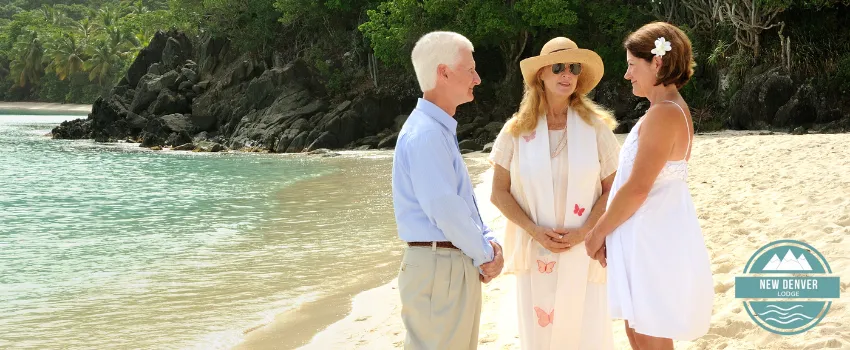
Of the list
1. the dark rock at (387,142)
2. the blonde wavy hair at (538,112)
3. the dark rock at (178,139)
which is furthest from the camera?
the dark rock at (178,139)

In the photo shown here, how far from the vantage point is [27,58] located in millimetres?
74562

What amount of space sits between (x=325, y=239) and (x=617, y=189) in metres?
7.86

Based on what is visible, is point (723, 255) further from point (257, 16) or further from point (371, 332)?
point (257, 16)

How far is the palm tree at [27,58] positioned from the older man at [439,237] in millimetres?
79463

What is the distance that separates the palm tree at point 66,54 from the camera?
71188 mm

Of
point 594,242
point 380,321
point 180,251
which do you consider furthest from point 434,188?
point 180,251

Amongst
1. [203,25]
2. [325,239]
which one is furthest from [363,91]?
[325,239]

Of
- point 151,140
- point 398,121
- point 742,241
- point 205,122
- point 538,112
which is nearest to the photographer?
point 538,112

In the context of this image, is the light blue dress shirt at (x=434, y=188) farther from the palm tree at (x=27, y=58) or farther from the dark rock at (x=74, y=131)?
the palm tree at (x=27, y=58)

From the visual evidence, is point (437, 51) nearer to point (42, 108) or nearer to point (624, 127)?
point (624, 127)

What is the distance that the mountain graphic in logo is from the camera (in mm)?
4531

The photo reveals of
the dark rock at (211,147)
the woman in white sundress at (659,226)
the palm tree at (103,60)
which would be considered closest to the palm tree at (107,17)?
the palm tree at (103,60)

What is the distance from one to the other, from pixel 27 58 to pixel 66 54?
575 cm

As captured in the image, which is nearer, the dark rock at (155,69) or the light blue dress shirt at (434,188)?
the light blue dress shirt at (434,188)
